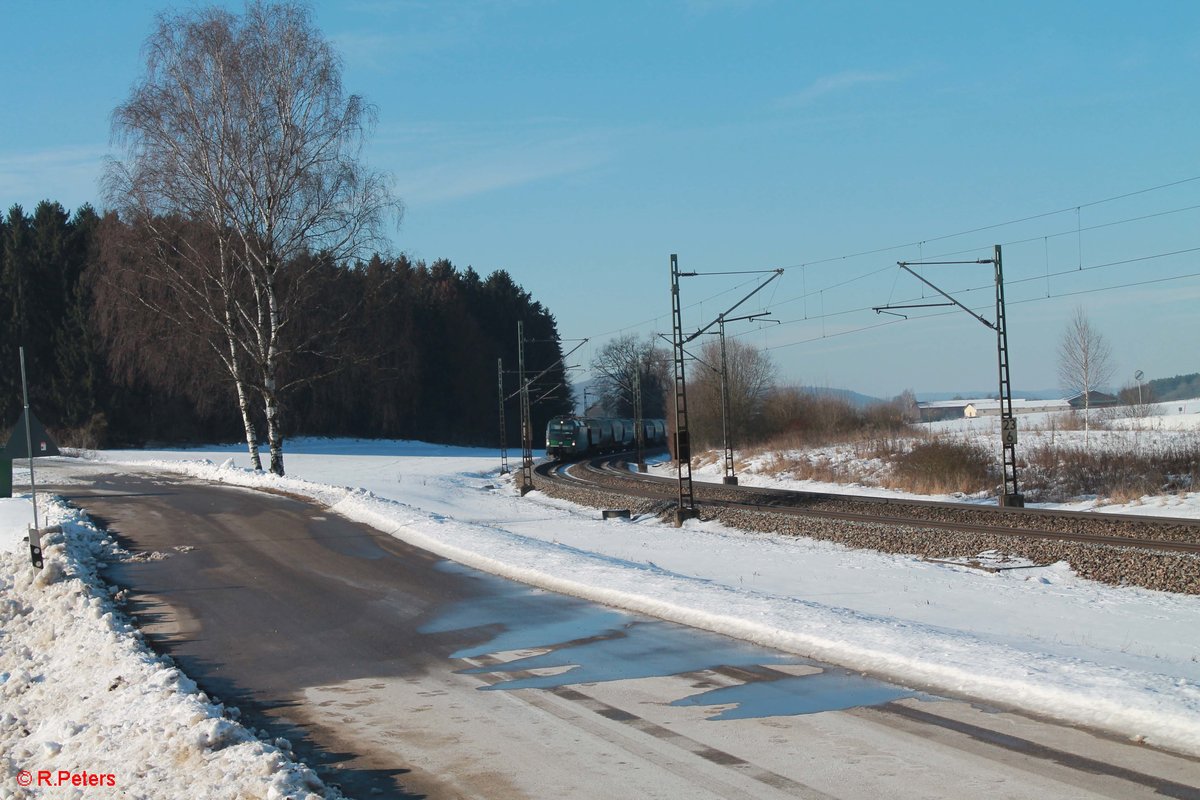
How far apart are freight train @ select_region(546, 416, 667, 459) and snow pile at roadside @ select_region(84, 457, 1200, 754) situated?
47627 millimetres

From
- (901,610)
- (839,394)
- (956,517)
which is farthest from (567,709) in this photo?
(839,394)

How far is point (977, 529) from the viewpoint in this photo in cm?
2297

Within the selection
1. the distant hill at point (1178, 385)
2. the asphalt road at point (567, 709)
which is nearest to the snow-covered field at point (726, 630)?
the asphalt road at point (567, 709)

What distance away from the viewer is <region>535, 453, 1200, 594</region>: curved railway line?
17.9 m

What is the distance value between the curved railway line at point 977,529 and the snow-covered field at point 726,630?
98 cm

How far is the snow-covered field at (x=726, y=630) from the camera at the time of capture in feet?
23.1

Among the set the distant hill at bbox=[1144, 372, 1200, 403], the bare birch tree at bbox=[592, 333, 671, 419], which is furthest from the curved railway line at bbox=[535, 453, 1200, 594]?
the distant hill at bbox=[1144, 372, 1200, 403]

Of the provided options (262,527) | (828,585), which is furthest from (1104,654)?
(262,527)

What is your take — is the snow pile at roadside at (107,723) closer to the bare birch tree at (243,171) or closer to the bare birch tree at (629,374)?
the bare birch tree at (243,171)

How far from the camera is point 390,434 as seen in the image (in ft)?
278

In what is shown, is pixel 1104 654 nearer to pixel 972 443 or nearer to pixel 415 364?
pixel 972 443

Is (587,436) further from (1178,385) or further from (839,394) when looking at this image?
(1178,385)

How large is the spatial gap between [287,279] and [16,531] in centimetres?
1720

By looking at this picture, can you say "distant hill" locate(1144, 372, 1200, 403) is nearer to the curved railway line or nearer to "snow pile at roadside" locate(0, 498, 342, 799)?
the curved railway line
